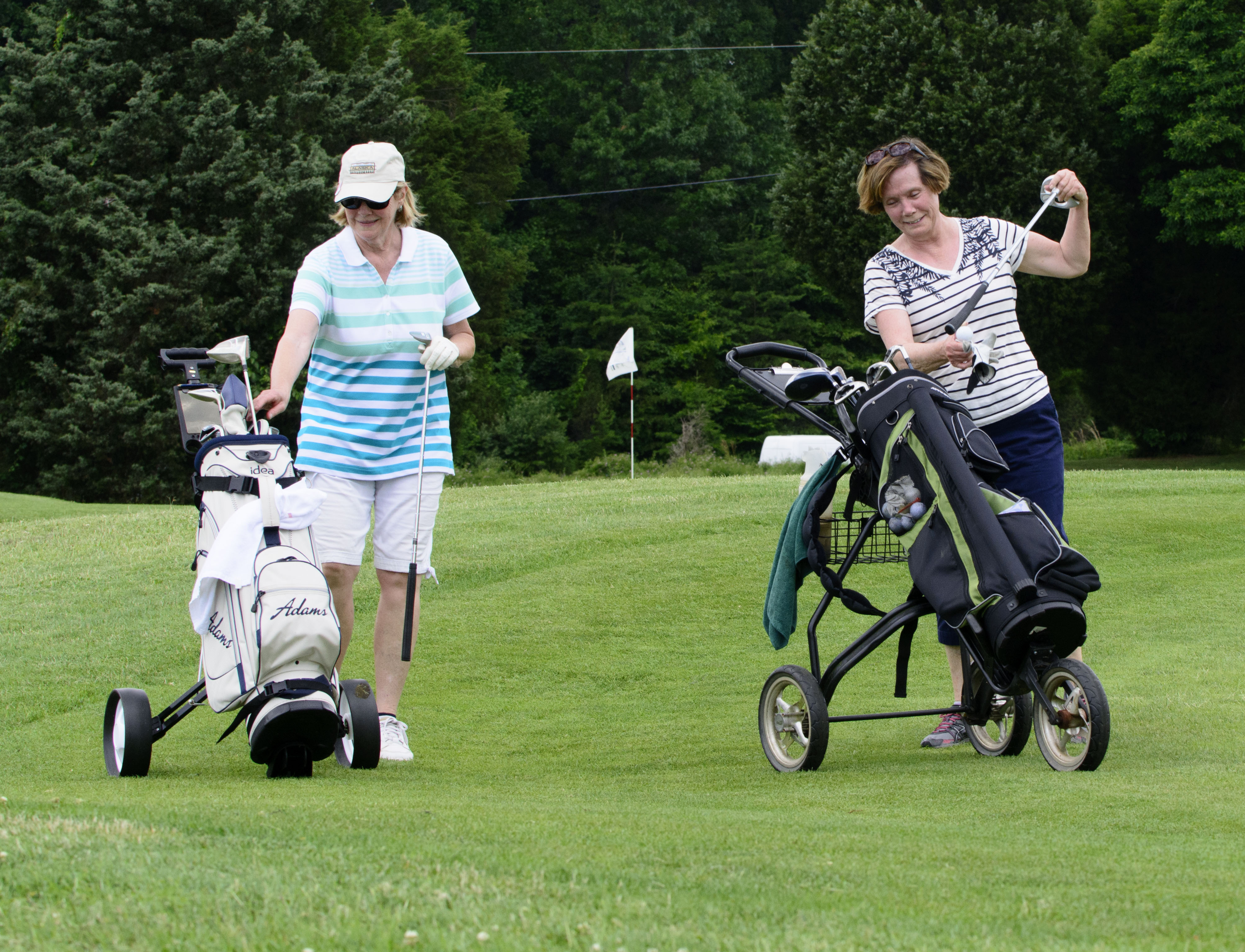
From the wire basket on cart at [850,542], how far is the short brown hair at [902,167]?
1.05 metres

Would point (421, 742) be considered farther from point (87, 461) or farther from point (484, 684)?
point (87, 461)

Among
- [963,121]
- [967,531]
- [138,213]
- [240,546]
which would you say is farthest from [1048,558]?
[138,213]

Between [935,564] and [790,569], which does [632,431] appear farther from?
[935,564]

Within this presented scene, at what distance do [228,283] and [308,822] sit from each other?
1214 inches

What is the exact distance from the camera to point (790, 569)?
4902 mm

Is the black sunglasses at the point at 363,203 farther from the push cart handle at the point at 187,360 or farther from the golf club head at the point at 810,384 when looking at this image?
the golf club head at the point at 810,384

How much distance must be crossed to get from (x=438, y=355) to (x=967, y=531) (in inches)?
78.0

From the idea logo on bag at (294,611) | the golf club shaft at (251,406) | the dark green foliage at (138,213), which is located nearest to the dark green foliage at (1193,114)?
the dark green foliage at (138,213)

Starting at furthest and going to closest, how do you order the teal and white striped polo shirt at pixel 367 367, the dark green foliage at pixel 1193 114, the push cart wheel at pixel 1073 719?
the dark green foliage at pixel 1193 114, the teal and white striped polo shirt at pixel 367 367, the push cart wheel at pixel 1073 719

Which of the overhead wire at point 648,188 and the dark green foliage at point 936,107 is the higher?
the overhead wire at point 648,188

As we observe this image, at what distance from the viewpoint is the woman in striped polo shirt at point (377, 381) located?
5.09 meters

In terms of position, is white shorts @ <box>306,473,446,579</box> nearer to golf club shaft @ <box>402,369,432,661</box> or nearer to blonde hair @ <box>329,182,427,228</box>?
golf club shaft @ <box>402,369,432,661</box>

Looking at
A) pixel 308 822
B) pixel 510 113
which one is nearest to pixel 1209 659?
pixel 308 822

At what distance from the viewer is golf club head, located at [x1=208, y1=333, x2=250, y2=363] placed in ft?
16.0
